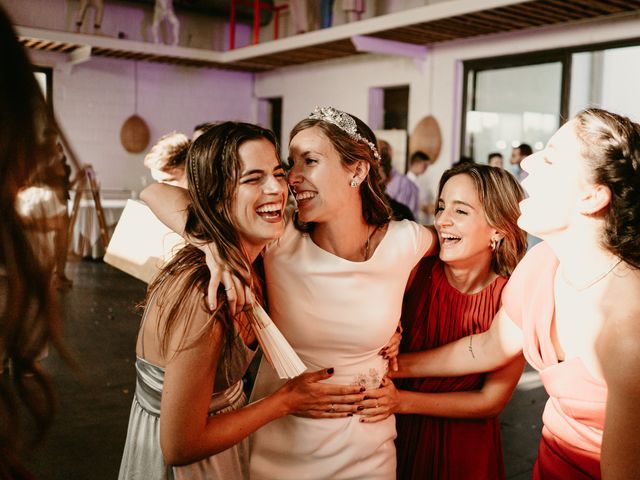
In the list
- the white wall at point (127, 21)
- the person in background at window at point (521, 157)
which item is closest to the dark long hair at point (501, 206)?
the person in background at window at point (521, 157)

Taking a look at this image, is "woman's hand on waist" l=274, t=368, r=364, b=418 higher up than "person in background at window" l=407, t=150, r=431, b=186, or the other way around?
"person in background at window" l=407, t=150, r=431, b=186

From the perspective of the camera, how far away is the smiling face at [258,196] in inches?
66.3

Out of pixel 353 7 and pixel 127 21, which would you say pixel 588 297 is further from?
pixel 127 21

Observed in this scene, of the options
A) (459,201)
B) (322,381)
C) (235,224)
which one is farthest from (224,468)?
(459,201)

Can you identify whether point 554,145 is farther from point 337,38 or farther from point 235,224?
point 337,38

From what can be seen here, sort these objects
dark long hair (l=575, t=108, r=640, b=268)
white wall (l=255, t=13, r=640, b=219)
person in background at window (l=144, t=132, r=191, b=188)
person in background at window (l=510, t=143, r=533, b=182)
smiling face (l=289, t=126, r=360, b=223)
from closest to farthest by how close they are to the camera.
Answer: dark long hair (l=575, t=108, r=640, b=268) < smiling face (l=289, t=126, r=360, b=223) < person in background at window (l=144, t=132, r=191, b=188) < white wall (l=255, t=13, r=640, b=219) < person in background at window (l=510, t=143, r=533, b=182)

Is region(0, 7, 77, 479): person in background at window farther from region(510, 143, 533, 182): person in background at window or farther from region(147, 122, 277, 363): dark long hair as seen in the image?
region(510, 143, 533, 182): person in background at window

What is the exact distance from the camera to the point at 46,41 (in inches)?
384

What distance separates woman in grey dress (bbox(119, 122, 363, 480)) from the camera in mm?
1467

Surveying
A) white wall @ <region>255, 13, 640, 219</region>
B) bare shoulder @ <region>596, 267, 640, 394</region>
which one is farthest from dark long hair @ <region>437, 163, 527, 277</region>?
white wall @ <region>255, 13, 640, 219</region>

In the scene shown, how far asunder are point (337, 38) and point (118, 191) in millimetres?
5274

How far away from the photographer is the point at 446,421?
2012 millimetres

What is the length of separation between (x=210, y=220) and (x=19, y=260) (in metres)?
0.82

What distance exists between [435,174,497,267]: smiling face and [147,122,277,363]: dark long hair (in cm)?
66
